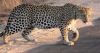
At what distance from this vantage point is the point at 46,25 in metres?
9.12

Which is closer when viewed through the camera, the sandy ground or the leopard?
the sandy ground

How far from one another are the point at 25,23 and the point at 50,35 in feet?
4.18

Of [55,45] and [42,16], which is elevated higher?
[42,16]

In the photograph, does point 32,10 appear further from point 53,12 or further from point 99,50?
point 99,50

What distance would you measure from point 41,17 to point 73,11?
2.81ft

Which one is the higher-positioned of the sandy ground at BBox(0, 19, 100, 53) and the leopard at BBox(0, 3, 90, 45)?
the leopard at BBox(0, 3, 90, 45)

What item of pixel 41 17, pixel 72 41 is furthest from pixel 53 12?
pixel 72 41

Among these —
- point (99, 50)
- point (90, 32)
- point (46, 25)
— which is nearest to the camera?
point (99, 50)

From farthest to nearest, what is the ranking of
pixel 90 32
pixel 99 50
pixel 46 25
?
pixel 90 32, pixel 46 25, pixel 99 50

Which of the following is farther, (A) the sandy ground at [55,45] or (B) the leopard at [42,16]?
(B) the leopard at [42,16]

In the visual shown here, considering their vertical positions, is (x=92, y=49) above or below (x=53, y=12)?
below

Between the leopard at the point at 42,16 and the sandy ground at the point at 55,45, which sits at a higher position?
the leopard at the point at 42,16

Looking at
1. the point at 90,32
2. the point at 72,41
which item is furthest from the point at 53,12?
the point at 90,32

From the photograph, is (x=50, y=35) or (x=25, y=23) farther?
(x=50, y=35)
